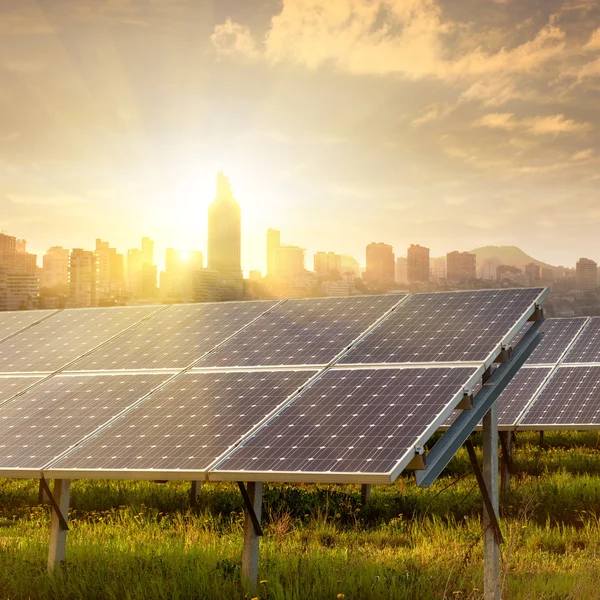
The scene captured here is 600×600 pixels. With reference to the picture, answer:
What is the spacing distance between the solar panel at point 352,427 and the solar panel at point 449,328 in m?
0.55

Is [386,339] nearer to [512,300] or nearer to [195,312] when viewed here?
[512,300]

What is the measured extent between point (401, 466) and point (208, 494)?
530 inches

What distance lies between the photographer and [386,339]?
13.1 meters

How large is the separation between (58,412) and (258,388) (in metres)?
3.33

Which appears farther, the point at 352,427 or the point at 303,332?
the point at 303,332

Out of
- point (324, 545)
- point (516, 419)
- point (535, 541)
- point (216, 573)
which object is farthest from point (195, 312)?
point (516, 419)

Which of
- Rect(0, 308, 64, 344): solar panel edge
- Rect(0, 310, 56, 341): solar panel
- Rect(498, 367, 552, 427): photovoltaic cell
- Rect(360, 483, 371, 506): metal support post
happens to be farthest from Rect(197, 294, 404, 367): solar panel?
Rect(498, 367, 552, 427): photovoltaic cell

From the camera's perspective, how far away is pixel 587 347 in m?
27.5

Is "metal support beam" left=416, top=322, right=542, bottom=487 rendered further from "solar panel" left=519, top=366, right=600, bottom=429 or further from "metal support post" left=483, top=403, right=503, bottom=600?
"solar panel" left=519, top=366, right=600, bottom=429

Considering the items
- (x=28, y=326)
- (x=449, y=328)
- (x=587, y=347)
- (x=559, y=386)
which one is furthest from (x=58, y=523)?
(x=587, y=347)

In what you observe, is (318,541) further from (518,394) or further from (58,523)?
(518,394)

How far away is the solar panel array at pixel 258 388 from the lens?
10117 mm

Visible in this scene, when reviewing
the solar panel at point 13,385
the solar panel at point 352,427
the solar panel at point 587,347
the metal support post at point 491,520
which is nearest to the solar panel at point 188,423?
the solar panel at point 352,427

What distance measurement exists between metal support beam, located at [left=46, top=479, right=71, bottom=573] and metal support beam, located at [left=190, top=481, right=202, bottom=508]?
7.65 meters
